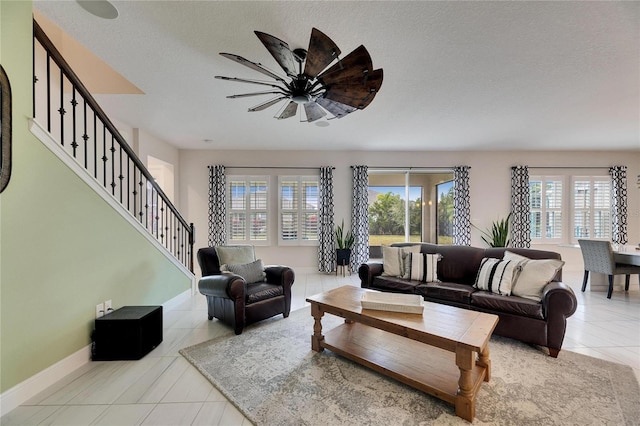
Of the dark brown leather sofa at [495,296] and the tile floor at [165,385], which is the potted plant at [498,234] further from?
the dark brown leather sofa at [495,296]

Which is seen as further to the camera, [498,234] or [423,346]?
[498,234]

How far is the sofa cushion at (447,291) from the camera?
A: 2855 millimetres

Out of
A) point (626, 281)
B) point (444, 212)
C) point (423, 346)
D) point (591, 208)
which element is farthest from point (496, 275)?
point (591, 208)

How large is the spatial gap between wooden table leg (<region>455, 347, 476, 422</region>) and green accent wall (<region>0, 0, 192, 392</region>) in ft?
9.60

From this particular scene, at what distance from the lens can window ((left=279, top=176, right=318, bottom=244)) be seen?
574 cm

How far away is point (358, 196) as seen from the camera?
5727 mm

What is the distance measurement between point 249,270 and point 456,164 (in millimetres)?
5134

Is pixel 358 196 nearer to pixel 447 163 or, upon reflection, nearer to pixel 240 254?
pixel 447 163

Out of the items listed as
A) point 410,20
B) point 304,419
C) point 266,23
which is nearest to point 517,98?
point 410,20

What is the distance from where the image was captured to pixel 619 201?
18.5 ft

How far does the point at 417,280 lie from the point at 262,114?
308 cm

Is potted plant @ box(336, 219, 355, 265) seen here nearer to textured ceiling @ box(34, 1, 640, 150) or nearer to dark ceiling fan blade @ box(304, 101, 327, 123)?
textured ceiling @ box(34, 1, 640, 150)

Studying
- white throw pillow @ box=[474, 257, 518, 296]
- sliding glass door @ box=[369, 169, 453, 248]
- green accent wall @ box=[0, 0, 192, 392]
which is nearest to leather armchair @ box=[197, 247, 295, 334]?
green accent wall @ box=[0, 0, 192, 392]

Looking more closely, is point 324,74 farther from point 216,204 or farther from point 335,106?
point 216,204
